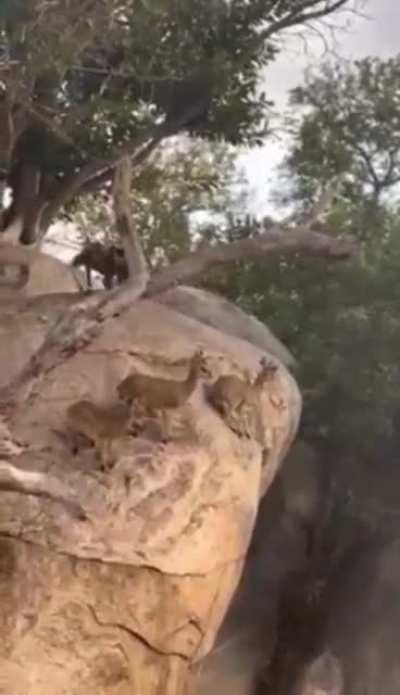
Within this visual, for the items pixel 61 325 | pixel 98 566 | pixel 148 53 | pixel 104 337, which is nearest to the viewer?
pixel 61 325

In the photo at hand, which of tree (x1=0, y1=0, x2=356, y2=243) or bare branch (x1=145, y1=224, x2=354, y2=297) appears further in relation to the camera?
tree (x1=0, y1=0, x2=356, y2=243)

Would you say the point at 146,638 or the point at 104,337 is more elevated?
the point at 104,337

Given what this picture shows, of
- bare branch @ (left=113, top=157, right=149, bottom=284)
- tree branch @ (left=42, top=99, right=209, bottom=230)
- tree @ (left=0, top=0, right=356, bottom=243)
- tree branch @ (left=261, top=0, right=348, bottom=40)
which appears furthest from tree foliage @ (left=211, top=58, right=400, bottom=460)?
bare branch @ (left=113, top=157, right=149, bottom=284)

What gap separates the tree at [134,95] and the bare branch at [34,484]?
2017mm

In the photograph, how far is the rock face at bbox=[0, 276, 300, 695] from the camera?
17.0ft

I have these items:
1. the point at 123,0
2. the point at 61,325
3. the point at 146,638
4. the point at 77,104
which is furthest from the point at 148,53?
the point at 146,638

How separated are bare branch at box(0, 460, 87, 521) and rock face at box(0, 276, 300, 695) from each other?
0.21 meters

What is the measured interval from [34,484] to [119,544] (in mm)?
708

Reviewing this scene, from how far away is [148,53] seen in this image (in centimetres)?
705

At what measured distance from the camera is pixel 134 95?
767 centimetres

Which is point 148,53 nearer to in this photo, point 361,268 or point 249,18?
point 249,18

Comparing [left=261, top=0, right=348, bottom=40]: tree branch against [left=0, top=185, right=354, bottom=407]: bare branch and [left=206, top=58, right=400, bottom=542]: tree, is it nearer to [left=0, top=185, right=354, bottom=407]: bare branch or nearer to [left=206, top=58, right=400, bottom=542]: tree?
[left=206, top=58, right=400, bottom=542]: tree

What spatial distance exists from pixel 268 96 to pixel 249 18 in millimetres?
708

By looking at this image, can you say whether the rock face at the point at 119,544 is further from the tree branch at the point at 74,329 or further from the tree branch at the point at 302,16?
the tree branch at the point at 302,16
